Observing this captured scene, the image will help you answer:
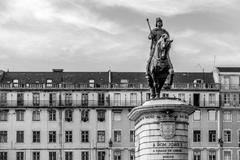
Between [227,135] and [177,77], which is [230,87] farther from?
[177,77]

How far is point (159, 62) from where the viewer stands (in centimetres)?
3972

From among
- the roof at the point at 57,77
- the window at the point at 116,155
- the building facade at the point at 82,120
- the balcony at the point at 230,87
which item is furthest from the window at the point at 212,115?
the roof at the point at 57,77

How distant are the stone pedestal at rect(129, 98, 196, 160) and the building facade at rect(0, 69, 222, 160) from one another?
269 feet

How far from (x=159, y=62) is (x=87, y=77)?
88205 mm

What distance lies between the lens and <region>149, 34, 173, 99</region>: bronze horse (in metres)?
39.7

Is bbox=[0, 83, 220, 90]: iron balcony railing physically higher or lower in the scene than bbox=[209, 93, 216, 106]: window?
higher

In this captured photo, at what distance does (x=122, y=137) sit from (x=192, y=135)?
10.9 meters

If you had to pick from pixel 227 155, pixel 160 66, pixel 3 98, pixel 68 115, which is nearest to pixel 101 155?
pixel 68 115

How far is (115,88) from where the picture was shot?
122875 millimetres

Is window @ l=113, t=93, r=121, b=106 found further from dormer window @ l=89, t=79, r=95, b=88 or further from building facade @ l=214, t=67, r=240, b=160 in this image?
building facade @ l=214, t=67, r=240, b=160

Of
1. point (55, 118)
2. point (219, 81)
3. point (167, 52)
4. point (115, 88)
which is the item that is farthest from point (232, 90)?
point (167, 52)

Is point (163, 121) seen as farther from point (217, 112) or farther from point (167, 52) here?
point (217, 112)

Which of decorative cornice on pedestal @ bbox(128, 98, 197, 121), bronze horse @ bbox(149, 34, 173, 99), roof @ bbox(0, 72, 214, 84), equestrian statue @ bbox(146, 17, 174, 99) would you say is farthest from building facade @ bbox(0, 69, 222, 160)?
decorative cornice on pedestal @ bbox(128, 98, 197, 121)

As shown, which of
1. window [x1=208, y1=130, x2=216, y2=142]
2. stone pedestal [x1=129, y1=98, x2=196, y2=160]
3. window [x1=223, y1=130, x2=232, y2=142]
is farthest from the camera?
window [x1=223, y1=130, x2=232, y2=142]
